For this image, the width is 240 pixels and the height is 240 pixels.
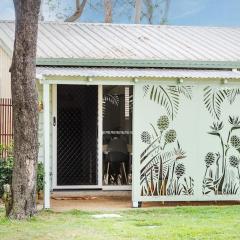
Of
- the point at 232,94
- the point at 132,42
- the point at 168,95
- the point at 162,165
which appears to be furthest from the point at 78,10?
the point at 162,165

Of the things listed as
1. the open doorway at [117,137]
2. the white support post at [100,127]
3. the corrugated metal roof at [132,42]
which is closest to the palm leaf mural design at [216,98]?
the corrugated metal roof at [132,42]

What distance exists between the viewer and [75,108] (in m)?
15.7

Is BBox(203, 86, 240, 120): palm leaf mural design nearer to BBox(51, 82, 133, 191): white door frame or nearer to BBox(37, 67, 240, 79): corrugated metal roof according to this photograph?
BBox(37, 67, 240, 79): corrugated metal roof

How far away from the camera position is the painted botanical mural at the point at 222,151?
45.4 feet

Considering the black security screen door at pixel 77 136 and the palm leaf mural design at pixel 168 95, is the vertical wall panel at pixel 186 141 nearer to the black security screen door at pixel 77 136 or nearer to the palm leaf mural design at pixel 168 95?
the palm leaf mural design at pixel 168 95

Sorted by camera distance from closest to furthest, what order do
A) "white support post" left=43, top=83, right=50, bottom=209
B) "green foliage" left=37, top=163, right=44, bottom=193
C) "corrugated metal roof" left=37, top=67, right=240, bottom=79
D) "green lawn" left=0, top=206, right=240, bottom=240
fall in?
"green lawn" left=0, top=206, right=240, bottom=240, "white support post" left=43, top=83, right=50, bottom=209, "corrugated metal roof" left=37, top=67, right=240, bottom=79, "green foliage" left=37, top=163, right=44, bottom=193

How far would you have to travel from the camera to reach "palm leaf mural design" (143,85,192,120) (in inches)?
535

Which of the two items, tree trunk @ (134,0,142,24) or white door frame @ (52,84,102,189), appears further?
tree trunk @ (134,0,142,24)

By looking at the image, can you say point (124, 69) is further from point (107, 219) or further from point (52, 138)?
point (107, 219)

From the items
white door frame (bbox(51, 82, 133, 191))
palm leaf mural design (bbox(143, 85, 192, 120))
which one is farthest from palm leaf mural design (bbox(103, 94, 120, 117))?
palm leaf mural design (bbox(143, 85, 192, 120))

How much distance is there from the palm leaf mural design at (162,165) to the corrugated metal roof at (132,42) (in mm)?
2224

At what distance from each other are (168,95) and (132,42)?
3.44 meters

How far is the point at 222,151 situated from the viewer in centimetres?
1394

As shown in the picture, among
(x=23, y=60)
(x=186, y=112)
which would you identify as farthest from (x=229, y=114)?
(x=23, y=60)
